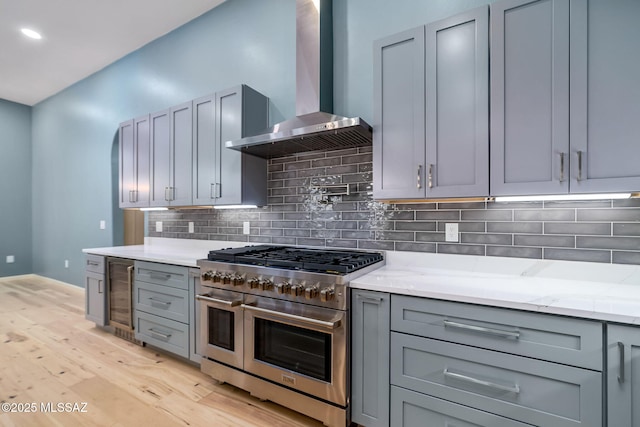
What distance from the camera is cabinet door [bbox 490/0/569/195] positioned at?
147 cm

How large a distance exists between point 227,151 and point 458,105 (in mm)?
1864

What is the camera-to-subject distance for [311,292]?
1.75 metres

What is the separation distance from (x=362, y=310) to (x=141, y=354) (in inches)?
90.0

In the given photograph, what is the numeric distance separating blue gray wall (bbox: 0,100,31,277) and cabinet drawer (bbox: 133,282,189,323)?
16.3 ft

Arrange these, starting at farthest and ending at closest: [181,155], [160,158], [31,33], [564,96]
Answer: [31,33] < [160,158] < [181,155] < [564,96]

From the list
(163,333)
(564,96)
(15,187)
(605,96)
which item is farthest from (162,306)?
(15,187)

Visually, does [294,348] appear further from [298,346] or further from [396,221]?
[396,221]

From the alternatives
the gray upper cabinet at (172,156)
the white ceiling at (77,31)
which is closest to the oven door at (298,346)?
the gray upper cabinet at (172,156)

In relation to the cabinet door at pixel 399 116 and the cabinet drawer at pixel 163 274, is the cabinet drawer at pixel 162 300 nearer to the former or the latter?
the cabinet drawer at pixel 163 274

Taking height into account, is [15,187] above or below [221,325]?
above

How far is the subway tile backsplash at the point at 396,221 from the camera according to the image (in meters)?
1.66

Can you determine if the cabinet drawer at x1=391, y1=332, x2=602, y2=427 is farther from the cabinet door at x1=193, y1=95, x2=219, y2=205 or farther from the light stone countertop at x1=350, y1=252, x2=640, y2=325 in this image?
the cabinet door at x1=193, y1=95, x2=219, y2=205

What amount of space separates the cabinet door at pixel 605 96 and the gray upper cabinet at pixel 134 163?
3.63 meters

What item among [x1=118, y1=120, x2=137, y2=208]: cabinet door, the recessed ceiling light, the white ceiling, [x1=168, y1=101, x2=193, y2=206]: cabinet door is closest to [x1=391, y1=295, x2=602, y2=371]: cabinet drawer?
[x1=168, y1=101, x2=193, y2=206]: cabinet door
